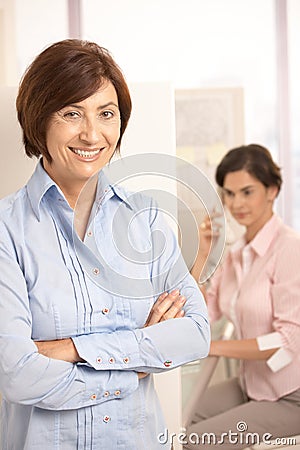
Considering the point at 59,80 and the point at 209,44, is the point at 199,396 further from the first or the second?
the point at 209,44

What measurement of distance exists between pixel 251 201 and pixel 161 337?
1217mm

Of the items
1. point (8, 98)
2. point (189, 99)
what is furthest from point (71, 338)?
point (189, 99)

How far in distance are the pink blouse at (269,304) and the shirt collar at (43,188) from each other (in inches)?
37.5

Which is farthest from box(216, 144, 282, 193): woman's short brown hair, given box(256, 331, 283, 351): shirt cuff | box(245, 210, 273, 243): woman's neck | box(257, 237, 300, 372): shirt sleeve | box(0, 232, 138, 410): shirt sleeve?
box(0, 232, 138, 410): shirt sleeve

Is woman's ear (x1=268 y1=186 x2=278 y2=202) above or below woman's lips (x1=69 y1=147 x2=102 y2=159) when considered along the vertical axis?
→ below

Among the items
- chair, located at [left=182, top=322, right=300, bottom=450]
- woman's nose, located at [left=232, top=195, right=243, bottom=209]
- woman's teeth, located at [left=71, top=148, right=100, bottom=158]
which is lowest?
chair, located at [left=182, top=322, right=300, bottom=450]

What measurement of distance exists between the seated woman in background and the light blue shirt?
2.07ft

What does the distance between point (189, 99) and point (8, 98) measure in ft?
5.67

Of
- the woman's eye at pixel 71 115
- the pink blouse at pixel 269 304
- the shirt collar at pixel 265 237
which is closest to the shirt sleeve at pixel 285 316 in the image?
the pink blouse at pixel 269 304

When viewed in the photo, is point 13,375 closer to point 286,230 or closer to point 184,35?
point 286,230

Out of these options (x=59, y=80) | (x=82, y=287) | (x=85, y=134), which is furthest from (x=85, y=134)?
(x=82, y=287)

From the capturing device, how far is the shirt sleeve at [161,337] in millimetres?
1302

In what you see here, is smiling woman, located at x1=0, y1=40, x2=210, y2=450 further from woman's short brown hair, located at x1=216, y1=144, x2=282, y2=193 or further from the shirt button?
woman's short brown hair, located at x1=216, y1=144, x2=282, y2=193

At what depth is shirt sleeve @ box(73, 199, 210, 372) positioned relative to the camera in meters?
1.30
